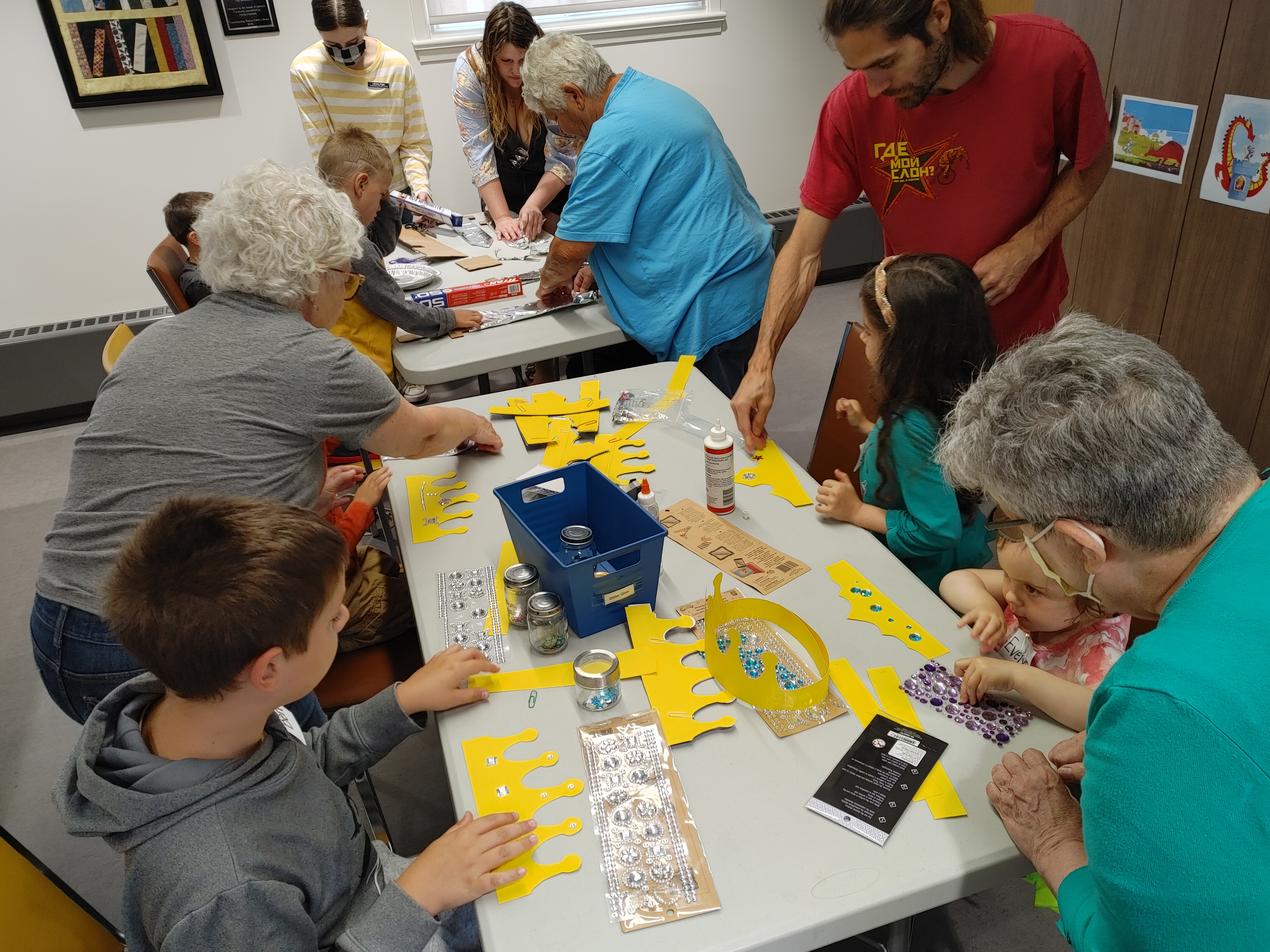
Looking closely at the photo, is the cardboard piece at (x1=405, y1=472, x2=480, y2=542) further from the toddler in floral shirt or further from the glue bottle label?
the toddler in floral shirt

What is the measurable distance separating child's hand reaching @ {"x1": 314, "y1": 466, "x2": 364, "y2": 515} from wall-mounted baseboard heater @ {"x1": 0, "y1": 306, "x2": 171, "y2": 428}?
276 centimetres

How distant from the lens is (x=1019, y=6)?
3953mm

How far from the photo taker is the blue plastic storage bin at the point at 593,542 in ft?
4.72

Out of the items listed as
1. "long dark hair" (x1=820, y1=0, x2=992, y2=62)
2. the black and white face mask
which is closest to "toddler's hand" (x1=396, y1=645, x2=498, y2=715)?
"long dark hair" (x1=820, y1=0, x2=992, y2=62)

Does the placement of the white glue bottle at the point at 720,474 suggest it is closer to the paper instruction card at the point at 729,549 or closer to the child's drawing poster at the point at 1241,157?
the paper instruction card at the point at 729,549

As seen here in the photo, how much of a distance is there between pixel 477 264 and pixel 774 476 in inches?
71.4

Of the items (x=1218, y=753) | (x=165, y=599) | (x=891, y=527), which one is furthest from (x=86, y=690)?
(x=1218, y=753)

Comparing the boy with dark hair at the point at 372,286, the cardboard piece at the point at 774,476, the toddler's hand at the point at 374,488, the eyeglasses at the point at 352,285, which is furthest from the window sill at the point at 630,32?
the cardboard piece at the point at 774,476

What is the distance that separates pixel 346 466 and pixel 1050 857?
6.97 feet

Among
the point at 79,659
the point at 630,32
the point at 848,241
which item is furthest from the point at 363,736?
the point at 848,241

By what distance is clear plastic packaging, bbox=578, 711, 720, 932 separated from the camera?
1.06 metres

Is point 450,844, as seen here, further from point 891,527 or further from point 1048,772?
point 891,527

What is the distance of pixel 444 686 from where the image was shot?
1366mm

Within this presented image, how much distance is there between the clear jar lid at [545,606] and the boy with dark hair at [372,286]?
3.82 feet
